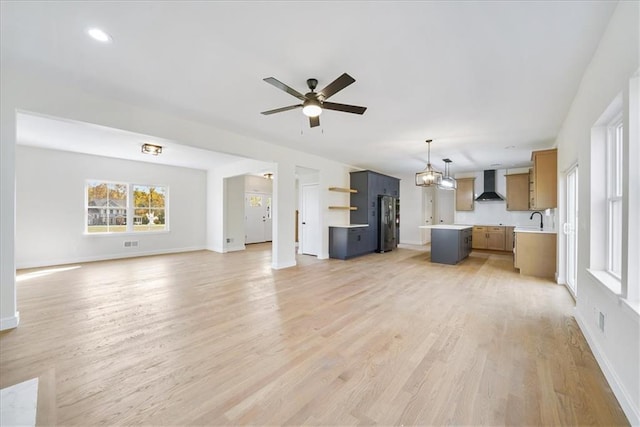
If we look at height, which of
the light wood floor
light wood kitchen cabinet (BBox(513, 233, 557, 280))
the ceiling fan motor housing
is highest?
the ceiling fan motor housing

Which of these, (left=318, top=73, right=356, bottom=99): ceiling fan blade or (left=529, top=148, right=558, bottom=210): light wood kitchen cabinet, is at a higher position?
(left=318, top=73, right=356, bottom=99): ceiling fan blade

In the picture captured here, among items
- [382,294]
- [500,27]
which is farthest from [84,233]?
[500,27]

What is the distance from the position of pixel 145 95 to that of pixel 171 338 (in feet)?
9.29

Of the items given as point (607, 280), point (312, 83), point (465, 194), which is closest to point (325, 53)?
point (312, 83)

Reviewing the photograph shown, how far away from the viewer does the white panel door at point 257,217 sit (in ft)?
32.0

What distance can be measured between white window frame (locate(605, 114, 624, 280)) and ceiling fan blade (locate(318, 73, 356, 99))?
2.20 m

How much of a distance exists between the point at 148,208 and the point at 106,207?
95 cm

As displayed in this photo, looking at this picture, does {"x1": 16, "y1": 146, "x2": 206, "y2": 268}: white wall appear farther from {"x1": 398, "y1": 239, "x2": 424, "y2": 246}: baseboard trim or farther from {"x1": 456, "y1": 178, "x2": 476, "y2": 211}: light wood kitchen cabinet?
{"x1": 456, "y1": 178, "x2": 476, "y2": 211}: light wood kitchen cabinet

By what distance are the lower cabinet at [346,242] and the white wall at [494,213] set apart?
411cm

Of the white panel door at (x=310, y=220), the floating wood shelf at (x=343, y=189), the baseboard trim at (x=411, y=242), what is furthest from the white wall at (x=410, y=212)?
the white panel door at (x=310, y=220)

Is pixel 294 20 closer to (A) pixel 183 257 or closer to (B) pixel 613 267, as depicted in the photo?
(B) pixel 613 267

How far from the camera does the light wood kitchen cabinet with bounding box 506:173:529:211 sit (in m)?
7.79

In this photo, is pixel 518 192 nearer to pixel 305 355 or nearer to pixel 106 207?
pixel 305 355

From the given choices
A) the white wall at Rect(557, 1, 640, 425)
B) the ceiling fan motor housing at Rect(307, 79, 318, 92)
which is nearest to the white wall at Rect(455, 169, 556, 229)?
the white wall at Rect(557, 1, 640, 425)
